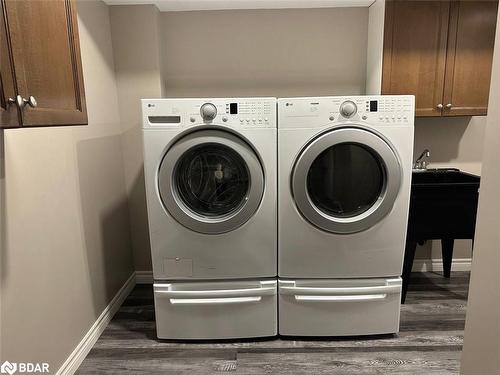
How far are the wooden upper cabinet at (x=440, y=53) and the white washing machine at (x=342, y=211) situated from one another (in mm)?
667

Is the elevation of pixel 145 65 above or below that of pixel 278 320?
above

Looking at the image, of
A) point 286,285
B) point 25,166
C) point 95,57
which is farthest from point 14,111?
point 286,285

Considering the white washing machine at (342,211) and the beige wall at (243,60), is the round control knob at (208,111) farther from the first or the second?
the beige wall at (243,60)

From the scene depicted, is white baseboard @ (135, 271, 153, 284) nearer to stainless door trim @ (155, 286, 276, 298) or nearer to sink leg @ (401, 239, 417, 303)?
stainless door trim @ (155, 286, 276, 298)

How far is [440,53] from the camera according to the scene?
2133mm

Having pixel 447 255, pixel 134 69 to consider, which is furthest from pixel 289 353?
pixel 134 69

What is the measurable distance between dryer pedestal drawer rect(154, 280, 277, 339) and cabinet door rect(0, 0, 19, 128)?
119 cm

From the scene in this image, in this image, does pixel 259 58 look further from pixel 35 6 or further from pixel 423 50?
Result: pixel 35 6

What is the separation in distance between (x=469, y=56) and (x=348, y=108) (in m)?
1.17

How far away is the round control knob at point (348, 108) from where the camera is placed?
162cm

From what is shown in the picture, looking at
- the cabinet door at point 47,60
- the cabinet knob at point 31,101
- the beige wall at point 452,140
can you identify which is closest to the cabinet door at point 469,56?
the beige wall at point 452,140

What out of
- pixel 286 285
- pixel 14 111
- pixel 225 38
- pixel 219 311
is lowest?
pixel 219 311

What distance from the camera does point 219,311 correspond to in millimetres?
1841

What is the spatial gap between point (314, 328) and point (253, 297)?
1.29ft
